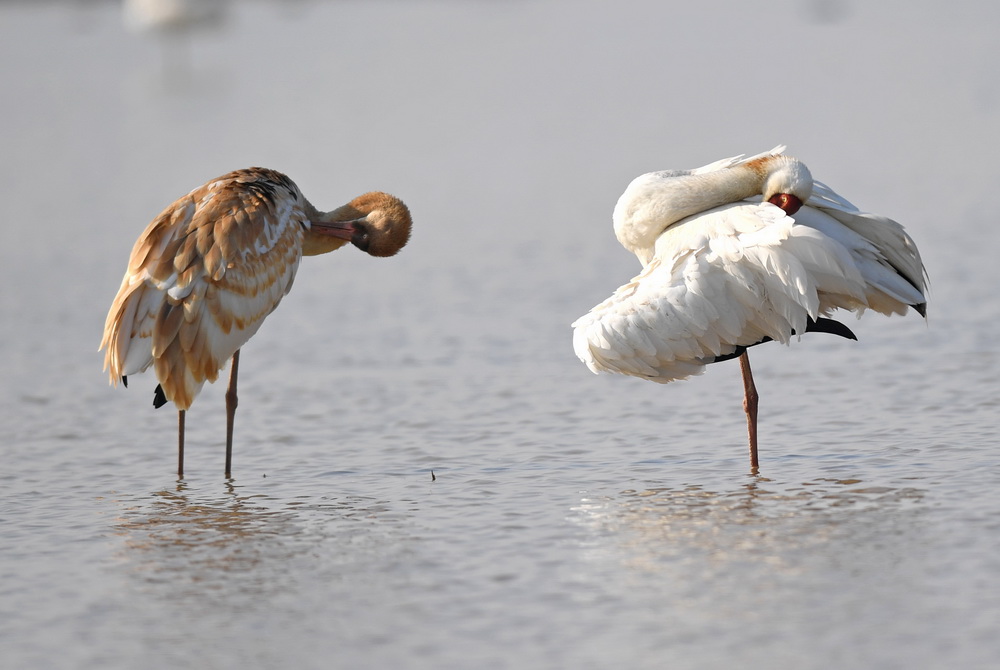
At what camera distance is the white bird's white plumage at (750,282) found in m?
7.22

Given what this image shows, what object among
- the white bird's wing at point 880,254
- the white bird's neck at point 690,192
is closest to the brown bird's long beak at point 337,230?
the white bird's neck at point 690,192

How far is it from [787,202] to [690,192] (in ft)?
1.74

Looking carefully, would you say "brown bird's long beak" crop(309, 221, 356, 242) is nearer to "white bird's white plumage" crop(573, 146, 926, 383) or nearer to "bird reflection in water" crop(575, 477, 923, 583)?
"white bird's white plumage" crop(573, 146, 926, 383)

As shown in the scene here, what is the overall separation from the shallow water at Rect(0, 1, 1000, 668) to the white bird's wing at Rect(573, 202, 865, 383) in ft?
2.19

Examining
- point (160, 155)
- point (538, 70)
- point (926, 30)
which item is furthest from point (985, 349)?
point (926, 30)

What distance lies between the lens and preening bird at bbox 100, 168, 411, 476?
7.74 m

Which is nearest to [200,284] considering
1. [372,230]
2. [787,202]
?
[372,230]

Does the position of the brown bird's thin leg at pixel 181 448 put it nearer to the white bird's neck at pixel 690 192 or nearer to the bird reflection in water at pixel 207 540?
the bird reflection in water at pixel 207 540

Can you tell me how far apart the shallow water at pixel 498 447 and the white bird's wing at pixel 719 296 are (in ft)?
2.19

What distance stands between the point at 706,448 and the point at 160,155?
15.1m

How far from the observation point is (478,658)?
5.24 metres

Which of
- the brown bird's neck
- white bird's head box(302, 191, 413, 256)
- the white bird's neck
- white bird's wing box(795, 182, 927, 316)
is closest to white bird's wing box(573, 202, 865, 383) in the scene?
white bird's wing box(795, 182, 927, 316)

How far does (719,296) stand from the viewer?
737 cm

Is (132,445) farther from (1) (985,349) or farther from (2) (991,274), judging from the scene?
(2) (991,274)
